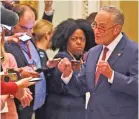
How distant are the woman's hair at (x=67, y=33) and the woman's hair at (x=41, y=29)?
7.2 inches

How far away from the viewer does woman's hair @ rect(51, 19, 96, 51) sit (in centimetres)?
279

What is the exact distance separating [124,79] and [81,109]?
660 mm

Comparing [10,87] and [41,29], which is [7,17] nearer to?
[10,87]

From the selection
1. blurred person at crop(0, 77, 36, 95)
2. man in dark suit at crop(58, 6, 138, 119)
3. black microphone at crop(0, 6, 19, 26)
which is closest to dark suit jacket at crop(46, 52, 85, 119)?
man in dark suit at crop(58, 6, 138, 119)

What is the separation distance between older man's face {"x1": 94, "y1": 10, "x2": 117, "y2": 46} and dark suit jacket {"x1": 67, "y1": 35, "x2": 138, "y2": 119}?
0.24ft

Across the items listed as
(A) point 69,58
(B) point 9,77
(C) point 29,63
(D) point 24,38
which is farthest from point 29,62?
(B) point 9,77

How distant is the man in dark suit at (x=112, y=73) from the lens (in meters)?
2.11

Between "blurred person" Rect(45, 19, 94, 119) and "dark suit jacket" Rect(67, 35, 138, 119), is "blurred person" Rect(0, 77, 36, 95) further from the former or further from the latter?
"blurred person" Rect(45, 19, 94, 119)

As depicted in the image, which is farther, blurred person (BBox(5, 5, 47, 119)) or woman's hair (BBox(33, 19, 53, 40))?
woman's hair (BBox(33, 19, 53, 40))

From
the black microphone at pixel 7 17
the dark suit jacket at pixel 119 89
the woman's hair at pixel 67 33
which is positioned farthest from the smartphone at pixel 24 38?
the black microphone at pixel 7 17

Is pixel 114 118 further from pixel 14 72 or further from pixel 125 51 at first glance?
pixel 14 72

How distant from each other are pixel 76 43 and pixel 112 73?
71 cm

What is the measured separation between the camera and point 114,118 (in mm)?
2160

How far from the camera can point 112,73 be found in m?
2.10
